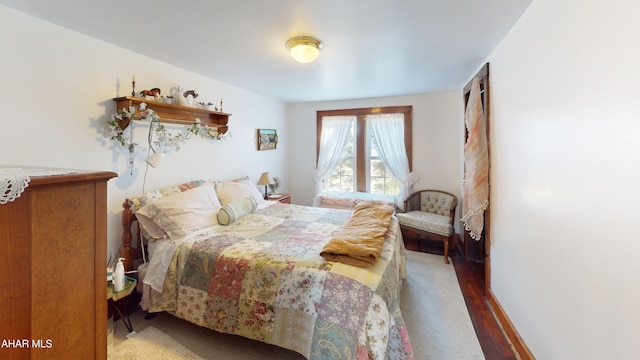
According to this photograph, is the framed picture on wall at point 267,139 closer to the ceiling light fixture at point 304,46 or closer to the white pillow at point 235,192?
the white pillow at point 235,192

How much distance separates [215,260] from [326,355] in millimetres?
998

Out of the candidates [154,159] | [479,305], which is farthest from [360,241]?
[154,159]

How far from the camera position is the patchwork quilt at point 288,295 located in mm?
1495

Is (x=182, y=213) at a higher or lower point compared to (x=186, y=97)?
lower

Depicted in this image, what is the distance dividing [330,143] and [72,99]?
3531 millimetres

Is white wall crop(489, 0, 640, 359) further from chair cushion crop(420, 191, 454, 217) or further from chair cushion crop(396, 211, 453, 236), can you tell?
chair cushion crop(420, 191, 454, 217)

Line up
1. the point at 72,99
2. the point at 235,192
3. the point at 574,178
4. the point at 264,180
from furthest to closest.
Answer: the point at 264,180
the point at 235,192
the point at 72,99
the point at 574,178

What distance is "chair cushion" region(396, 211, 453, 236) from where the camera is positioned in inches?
136

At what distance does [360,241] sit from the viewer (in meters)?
1.94

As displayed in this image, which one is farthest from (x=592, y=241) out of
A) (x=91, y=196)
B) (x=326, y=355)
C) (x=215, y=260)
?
(x=215, y=260)

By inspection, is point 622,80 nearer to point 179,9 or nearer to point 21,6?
point 179,9

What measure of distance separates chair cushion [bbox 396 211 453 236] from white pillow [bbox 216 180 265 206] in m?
2.05

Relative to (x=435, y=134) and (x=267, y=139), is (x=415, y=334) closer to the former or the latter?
(x=435, y=134)

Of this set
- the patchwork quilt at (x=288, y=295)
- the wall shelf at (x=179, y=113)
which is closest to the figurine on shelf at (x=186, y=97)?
the wall shelf at (x=179, y=113)
